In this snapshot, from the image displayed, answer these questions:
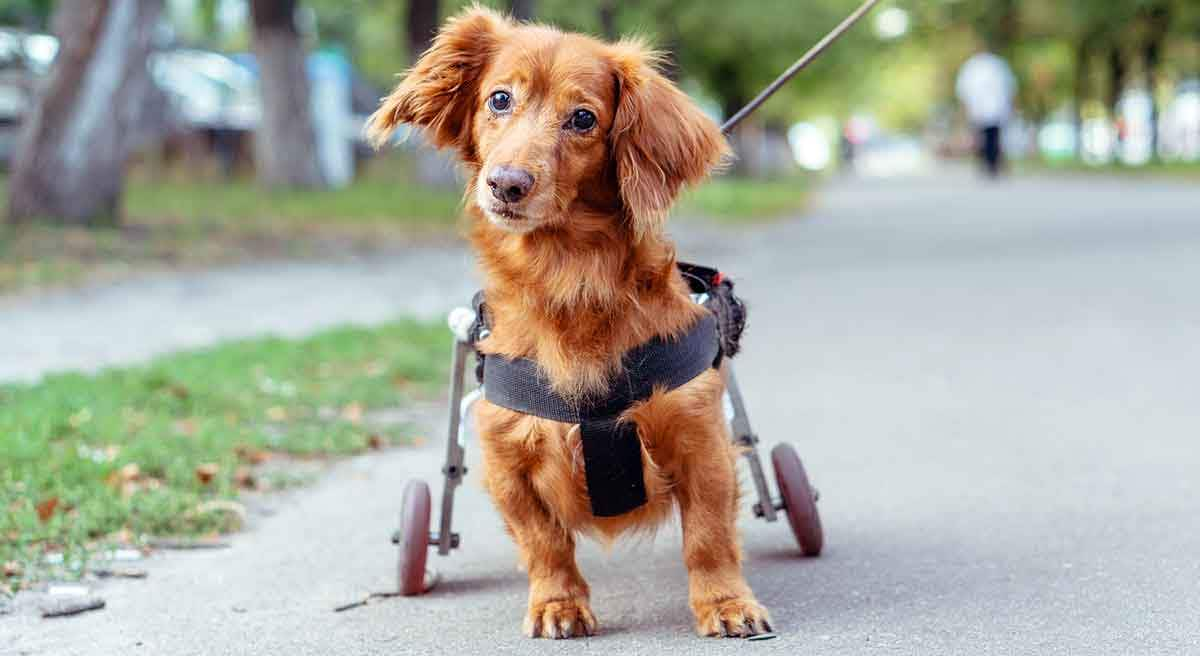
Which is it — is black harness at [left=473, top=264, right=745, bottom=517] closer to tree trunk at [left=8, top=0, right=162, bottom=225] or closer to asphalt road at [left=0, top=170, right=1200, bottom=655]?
asphalt road at [left=0, top=170, right=1200, bottom=655]

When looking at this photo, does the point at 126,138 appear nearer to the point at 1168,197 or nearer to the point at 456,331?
the point at 456,331

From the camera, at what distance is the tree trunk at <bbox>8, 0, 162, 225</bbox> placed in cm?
1359

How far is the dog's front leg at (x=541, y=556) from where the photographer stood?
4027mm

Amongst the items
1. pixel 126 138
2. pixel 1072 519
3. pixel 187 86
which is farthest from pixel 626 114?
pixel 187 86

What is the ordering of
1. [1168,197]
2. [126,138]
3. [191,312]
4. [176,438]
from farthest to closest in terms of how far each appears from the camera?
1. [1168,197]
2. [126,138]
3. [191,312]
4. [176,438]

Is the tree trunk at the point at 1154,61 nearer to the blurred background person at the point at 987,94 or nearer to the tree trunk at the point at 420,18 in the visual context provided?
the blurred background person at the point at 987,94

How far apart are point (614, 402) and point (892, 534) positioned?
1.59 meters

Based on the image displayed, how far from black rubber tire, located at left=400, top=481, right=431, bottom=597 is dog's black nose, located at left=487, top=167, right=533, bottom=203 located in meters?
1.14

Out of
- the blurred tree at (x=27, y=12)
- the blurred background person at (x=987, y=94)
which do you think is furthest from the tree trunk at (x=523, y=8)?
the blurred tree at (x=27, y=12)

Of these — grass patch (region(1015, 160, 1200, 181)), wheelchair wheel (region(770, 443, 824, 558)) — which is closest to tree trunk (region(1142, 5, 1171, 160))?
grass patch (region(1015, 160, 1200, 181))

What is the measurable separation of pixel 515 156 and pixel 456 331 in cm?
81

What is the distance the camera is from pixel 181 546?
522 centimetres

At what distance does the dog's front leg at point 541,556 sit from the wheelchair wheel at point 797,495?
82cm

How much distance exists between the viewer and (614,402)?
12.9 feet
